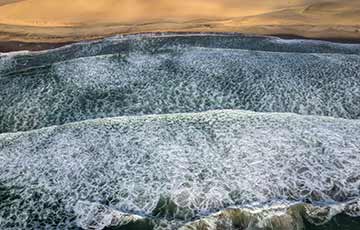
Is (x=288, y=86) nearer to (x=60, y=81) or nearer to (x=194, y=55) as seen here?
(x=194, y=55)

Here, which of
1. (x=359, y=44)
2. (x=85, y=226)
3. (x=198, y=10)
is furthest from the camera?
(x=198, y=10)

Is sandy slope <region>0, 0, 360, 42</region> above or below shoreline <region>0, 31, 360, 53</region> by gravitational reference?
above

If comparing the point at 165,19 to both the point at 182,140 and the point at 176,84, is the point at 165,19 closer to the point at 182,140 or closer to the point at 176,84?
the point at 176,84

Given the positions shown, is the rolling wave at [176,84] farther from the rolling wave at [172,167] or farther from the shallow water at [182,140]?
the rolling wave at [172,167]

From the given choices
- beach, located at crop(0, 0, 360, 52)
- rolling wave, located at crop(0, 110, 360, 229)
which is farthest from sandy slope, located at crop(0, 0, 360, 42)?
rolling wave, located at crop(0, 110, 360, 229)

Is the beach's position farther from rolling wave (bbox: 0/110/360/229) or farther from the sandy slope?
rolling wave (bbox: 0/110/360/229)

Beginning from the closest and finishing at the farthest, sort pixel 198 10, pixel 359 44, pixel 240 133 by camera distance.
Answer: pixel 240 133, pixel 359 44, pixel 198 10

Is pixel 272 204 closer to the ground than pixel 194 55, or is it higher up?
closer to the ground

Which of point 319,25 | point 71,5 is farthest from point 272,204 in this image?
point 71,5

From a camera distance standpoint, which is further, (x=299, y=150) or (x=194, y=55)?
(x=194, y=55)
